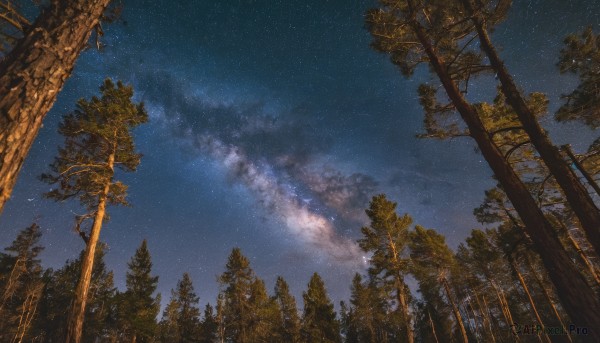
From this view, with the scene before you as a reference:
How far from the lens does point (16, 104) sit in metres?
2.02

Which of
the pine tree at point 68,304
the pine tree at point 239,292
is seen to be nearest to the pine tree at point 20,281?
the pine tree at point 68,304

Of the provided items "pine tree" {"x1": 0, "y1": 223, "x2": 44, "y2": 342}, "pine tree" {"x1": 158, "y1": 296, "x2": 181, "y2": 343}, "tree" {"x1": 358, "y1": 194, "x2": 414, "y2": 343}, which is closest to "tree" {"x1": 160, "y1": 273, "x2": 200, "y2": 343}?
"pine tree" {"x1": 158, "y1": 296, "x2": 181, "y2": 343}

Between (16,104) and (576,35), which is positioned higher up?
(576,35)

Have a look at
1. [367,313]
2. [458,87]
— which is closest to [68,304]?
[367,313]

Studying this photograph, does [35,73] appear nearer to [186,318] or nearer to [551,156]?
[551,156]

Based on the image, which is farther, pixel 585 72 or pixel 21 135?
pixel 585 72

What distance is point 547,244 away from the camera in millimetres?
5133

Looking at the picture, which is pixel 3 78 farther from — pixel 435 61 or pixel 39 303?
pixel 39 303

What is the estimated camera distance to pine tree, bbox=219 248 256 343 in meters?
34.0

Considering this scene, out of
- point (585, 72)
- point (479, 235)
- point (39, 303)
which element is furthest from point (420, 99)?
point (39, 303)

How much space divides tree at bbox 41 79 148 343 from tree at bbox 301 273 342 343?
25351 mm

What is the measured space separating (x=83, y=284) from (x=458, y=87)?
47.0ft

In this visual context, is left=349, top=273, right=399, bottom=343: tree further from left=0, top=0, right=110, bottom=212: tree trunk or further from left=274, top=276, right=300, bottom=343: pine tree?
left=0, top=0, right=110, bottom=212: tree trunk

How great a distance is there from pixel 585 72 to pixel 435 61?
8.87 metres
